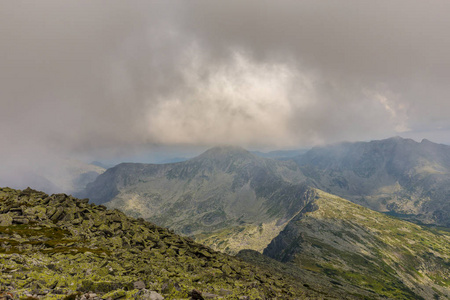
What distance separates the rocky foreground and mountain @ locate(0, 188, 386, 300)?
0.31 feet

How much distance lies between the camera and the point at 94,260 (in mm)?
36906

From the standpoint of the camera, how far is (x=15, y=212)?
5388 cm

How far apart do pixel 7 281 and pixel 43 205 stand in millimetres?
48047

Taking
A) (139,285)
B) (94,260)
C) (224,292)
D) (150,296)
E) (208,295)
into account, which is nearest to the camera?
(150,296)

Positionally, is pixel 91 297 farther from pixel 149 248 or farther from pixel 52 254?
pixel 149 248

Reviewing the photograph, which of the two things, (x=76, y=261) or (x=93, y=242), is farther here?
(x=93, y=242)

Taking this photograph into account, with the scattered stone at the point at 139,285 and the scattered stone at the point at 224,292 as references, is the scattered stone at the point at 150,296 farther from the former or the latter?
the scattered stone at the point at 224,292

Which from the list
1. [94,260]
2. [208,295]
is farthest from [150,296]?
[94,260]

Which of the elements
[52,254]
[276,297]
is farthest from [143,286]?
[276,297]

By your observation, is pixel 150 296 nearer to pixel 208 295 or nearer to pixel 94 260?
pixel 208 295

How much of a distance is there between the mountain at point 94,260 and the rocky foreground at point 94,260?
0.10 meters

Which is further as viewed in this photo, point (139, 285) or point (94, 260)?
point (94, 260)

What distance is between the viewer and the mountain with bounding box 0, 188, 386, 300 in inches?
1022

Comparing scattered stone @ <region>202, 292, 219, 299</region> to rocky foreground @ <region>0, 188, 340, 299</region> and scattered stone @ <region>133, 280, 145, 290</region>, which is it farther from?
scattered stone @ <region>133, 280, 145, 290</region>
